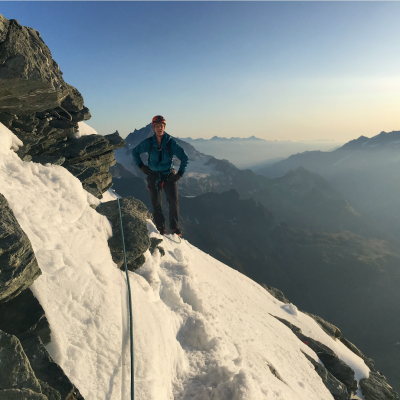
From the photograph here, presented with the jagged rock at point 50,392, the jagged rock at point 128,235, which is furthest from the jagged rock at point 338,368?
the jagged rock at point 50,392

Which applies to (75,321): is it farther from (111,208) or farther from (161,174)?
(161,174)

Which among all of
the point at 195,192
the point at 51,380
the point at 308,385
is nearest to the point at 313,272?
the point at 195,192

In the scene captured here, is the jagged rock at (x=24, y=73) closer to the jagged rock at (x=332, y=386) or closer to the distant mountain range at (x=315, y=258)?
the jagged rock at (x=332, y=386)

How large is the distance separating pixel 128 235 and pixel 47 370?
4.24 m

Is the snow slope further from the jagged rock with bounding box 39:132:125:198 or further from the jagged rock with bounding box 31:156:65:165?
the jagged rock with bounding box 39:132:125:198

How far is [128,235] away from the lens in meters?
7.28

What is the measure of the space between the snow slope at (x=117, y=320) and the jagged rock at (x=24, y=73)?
925mm

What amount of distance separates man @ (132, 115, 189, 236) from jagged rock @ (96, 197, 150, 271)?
5.89 feet

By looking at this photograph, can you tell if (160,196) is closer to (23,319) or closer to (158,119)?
(158,119)

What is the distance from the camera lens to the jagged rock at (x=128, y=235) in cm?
664

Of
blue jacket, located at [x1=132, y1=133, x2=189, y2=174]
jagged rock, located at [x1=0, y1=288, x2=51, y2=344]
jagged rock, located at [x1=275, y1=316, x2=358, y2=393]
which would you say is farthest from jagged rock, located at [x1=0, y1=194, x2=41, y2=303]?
jagged rock, located at [x1=275, y1=316, x2=358, y2=393]

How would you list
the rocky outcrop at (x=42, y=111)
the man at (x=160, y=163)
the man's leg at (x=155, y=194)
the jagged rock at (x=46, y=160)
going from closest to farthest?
1. the rocky outcrop at (x=42, y=111)
2. the jagged rock at (x=46, y=160)
3. the man at (x=160, y=163)
4. the man's leg at (x=155, y=194)

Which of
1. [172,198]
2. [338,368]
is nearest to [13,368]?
[172,198]

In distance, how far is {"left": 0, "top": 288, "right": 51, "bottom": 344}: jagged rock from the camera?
351cm
